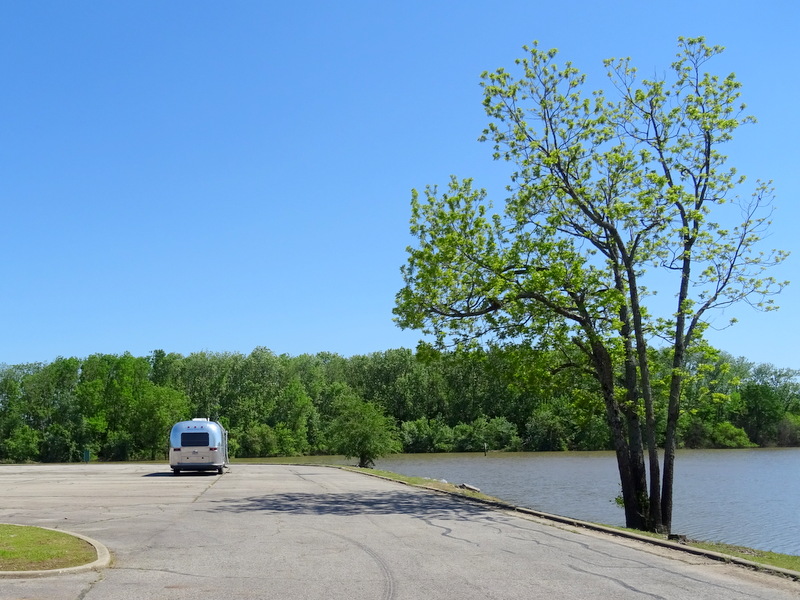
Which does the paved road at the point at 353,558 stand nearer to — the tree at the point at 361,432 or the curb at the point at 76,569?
the curb at the point at 76,569

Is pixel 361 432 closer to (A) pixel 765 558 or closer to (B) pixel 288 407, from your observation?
(A) pixel 765 558

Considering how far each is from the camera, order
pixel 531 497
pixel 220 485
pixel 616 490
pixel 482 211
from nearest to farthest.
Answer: pixel 482 211 → pixel 220 485 → pixel 531 497 → pixel 616 490

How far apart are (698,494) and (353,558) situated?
2934cm

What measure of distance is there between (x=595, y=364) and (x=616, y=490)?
17.5 metres

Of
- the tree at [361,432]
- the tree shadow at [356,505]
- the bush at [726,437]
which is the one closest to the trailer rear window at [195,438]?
the tree shadow at [356,505]

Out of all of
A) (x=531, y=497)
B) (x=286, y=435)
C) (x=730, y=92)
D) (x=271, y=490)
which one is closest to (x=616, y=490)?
(x=531, y=497)

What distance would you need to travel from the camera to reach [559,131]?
21781mm

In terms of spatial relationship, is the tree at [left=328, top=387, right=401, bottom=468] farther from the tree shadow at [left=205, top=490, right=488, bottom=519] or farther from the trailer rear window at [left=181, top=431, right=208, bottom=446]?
the tree shadow at [left=205, top=490, right=488, bottom=519]

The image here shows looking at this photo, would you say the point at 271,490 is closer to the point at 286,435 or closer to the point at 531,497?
the point at 531,497

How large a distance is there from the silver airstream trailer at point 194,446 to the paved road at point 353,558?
13.3 metres

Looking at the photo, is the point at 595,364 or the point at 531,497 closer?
the point at 595,364

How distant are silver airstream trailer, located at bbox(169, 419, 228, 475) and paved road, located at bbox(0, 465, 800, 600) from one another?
13293mm

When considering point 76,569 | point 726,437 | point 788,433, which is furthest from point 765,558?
point 788,433

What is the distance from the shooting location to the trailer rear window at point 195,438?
32.6 meters
